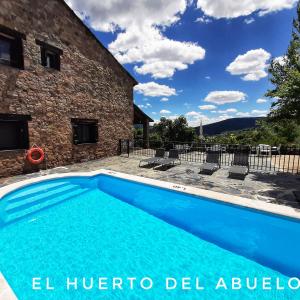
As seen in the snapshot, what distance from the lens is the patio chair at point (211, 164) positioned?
9.39 meters

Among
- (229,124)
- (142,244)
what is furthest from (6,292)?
(229,124)

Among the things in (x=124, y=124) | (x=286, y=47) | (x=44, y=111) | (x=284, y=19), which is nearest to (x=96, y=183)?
(x=44, y=111)

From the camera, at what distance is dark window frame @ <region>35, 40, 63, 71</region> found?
1031cm

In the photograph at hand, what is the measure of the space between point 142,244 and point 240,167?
6.52m

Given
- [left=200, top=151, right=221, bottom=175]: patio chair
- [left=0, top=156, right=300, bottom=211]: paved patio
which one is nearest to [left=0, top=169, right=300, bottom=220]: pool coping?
[left=0, top=156, right=300, bottom=211]: paved patio

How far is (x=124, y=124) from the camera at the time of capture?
53.0 ft

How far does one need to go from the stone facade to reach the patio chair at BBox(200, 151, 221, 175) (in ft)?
25.1

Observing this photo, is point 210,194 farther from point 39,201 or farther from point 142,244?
point 39,201

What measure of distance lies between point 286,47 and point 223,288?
11273 mm

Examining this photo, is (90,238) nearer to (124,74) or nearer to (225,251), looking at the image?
(225,251)

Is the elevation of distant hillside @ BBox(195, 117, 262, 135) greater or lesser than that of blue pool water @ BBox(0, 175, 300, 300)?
greater

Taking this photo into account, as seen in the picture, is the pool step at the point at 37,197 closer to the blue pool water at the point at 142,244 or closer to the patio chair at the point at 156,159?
the blue pool water at the point at 142,244

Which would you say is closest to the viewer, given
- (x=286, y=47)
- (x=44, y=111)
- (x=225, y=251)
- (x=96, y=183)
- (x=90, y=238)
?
(x=225, y=251)

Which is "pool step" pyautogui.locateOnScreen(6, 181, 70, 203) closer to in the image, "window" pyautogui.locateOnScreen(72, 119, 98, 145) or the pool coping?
the pool coping
